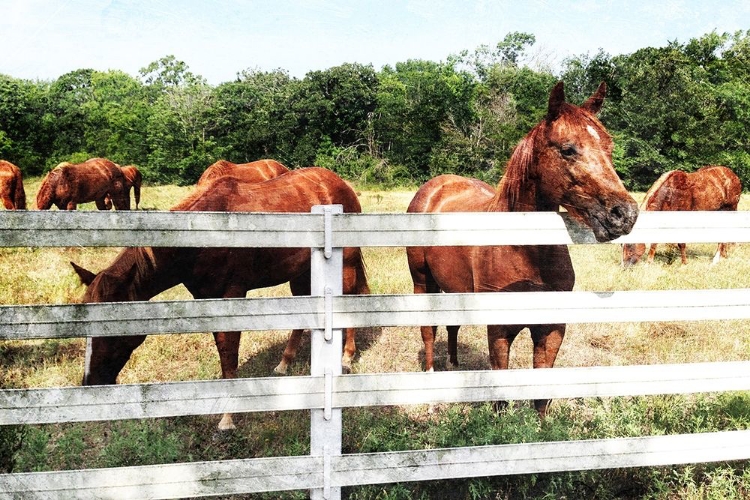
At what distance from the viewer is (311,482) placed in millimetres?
2305

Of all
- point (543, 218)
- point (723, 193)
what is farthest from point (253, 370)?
point (723, 193)

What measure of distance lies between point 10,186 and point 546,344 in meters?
13.5

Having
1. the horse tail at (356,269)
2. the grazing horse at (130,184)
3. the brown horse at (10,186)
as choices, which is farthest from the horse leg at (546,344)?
the brown horse at (10,186)

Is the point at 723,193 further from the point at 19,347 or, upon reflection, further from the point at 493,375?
the point at 19,347

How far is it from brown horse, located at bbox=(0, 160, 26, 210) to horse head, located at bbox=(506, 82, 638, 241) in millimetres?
13091

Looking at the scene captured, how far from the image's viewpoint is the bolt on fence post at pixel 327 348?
7.27 ft

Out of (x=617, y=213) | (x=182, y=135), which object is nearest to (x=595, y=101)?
(x=617, y=213)

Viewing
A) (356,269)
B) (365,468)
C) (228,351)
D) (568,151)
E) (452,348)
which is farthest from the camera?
(356,269)

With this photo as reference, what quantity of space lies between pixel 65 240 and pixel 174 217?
0.43m

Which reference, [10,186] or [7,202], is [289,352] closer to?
[7,202]

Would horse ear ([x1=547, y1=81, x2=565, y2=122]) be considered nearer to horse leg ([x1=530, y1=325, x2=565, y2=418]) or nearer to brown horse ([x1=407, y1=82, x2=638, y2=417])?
brown horse ([x1=407, y1=82, x2=638, y2=417])

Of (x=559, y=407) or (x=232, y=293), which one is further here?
(x=232, y=293)

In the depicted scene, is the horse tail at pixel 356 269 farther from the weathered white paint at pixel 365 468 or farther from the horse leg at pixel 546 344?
the weathered white paint at pixel 365 468

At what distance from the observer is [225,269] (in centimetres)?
377
